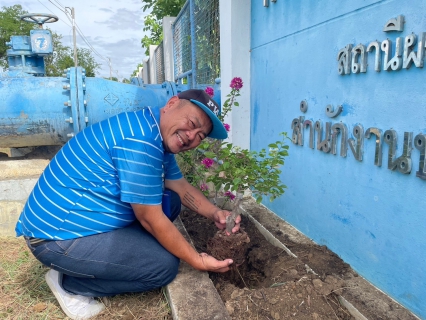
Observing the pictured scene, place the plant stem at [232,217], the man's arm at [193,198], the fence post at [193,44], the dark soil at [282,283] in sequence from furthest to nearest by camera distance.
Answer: the fence post at [193,44], the man's arm at [193,198], the plant stem at [232,217], the dark soil at [282,283]

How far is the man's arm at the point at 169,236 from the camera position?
1876 mm

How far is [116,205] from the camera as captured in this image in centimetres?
198

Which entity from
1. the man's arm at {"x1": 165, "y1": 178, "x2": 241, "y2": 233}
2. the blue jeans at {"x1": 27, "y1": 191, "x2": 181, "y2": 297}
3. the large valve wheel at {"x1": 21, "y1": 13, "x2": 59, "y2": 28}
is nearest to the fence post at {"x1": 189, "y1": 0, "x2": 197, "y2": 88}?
the large valve wheel at {"x1": 21, "y1": 13, "x2": 59, "y2": 28}

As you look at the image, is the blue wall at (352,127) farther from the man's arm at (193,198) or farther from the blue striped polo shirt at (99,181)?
the blue striped polo shirt at (99,181)

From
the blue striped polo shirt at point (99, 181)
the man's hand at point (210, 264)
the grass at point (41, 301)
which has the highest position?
the blue striped polo shirt at point (99, 181)

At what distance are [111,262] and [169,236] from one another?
367 millimetres

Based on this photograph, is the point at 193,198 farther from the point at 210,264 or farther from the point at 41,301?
the point at 41,301

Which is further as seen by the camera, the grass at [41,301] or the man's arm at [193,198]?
the man's arm at [193,198]

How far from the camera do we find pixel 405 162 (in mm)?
1768

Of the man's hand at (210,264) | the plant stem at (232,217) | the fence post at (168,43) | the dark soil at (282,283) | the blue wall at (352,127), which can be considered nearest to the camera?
the blue wall at (352,127)

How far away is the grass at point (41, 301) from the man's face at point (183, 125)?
3.22ft

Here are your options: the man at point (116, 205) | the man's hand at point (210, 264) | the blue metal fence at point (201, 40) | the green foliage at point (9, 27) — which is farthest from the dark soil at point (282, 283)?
the green foliage at point (9, 27)

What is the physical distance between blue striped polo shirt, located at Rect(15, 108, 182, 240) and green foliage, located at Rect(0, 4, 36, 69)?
26.4 metres

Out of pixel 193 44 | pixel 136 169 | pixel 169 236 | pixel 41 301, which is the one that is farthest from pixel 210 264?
pixel 193 44
